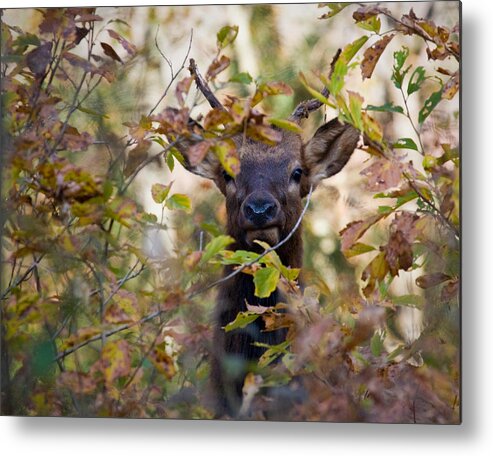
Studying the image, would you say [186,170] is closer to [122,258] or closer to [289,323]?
[122,258]

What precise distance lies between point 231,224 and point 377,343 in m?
0.66

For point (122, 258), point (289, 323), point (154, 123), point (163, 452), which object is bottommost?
point (163, 452)

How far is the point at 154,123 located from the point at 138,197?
282 mm

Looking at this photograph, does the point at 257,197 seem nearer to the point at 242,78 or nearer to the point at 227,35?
the point at 242,78

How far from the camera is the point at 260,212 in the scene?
11.4 ft

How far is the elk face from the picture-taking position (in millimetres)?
3465

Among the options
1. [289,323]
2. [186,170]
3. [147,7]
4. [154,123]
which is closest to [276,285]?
[289,323]

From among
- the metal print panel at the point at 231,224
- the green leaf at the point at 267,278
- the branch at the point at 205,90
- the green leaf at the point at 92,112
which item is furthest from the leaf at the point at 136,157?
the green leaf at the point at 267,278

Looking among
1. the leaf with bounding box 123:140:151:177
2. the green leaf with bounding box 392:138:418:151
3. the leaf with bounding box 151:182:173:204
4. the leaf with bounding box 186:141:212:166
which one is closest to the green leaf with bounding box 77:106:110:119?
the leaf with bounding box 123:140:151:177

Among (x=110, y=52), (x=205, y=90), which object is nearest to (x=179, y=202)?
(x=205, y=90)

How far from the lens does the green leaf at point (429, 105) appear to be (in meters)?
3.32

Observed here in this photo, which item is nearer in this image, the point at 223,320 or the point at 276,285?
the point at 276,285

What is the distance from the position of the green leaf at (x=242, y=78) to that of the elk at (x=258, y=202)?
4.9 inches

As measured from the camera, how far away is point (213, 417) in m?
3.51
